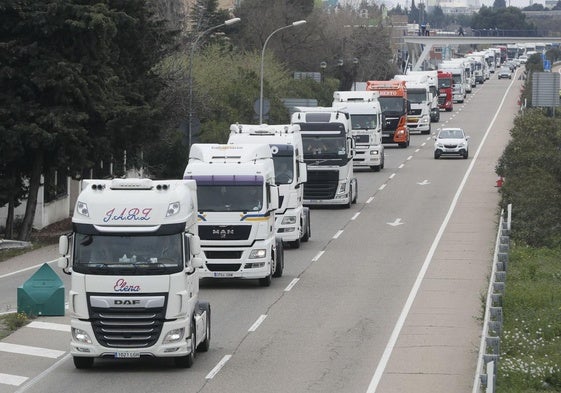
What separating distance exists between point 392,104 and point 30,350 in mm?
53304

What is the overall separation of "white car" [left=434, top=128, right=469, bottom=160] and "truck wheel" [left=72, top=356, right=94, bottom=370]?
171 ft

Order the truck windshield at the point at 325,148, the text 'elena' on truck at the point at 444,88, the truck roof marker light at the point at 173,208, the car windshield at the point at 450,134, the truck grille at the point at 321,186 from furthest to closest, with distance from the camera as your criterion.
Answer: the text 'elena' on truck at the point at 444,88
the car windshield at the point at 450,134
the truck grille at the point at 321,186
the truck windshield at the point at 325,148
the truck roof marker light at the point at 173,208

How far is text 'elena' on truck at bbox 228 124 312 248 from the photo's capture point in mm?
37188

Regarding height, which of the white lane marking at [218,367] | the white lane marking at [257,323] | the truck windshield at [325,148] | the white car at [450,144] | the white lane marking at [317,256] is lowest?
the white car at [450,144]

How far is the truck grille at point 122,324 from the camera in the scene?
67.2 feet

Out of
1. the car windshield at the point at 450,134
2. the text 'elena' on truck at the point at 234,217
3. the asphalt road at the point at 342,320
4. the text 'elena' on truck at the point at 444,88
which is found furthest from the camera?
the text 'elena' on truck at the point at 444,88

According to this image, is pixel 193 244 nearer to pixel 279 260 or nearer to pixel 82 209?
pixel 82 209

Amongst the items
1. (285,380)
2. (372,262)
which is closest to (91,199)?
(285,380)

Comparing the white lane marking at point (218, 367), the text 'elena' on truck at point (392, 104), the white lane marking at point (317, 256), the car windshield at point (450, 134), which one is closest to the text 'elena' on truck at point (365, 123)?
the car windshield at point (450, 134)

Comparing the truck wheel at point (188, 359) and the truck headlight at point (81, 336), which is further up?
the truck headlight at point (81, 336)

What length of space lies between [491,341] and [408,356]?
121 inches

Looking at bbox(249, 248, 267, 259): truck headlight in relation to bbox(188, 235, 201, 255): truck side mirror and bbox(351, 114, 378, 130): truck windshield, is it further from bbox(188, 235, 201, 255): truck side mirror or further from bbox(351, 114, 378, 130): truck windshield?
bbox(351, 114, 378, 130): truck windshield

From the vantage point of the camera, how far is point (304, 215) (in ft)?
129

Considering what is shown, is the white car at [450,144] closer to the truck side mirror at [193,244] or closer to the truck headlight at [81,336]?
the truck side mirror at [193,244]
